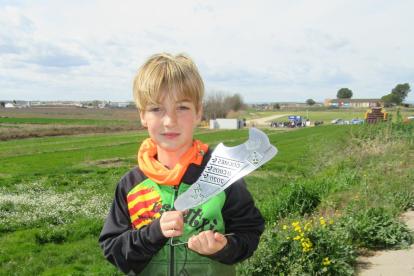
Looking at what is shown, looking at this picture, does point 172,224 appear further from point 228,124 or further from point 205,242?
point 228,124

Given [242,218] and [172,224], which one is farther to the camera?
[242,218]

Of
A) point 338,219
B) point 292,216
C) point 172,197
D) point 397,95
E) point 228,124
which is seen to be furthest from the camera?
point 397,95

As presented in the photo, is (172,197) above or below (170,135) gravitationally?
below

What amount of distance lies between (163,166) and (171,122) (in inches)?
9.6

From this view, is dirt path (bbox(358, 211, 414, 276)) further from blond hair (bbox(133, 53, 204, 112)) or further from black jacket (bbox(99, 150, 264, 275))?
blond hair (bbox(133, 53, 204, 112))

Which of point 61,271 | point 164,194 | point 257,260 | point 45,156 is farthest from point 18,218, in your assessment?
point 45,156

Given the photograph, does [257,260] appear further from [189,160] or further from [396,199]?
[396,199]

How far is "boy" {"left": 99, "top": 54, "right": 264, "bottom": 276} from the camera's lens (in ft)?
5.11

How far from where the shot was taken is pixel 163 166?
5.38ft

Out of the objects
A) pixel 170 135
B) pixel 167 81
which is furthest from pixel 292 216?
pixel 167 81

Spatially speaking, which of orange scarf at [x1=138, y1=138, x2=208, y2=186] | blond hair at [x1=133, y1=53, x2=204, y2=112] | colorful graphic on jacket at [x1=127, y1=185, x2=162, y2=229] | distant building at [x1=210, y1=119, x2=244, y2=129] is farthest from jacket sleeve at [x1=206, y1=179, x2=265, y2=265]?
distant building at [x1=210, y1=119, x2=244, y2=129]

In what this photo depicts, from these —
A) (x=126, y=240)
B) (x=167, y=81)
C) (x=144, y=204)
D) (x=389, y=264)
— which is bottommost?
(x=389, y=264)

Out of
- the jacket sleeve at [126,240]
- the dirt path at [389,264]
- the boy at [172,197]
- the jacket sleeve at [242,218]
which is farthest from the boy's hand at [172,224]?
the dirt path at [389,264]

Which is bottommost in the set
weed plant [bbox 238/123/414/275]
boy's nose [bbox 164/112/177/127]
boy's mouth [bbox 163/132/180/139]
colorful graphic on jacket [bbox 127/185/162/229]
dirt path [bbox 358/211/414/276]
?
dirt path [bbox 358/211/414/276]
